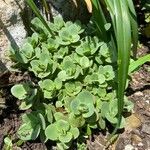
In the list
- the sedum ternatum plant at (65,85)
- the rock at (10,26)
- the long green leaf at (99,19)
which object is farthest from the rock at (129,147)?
the rock at (10,26)

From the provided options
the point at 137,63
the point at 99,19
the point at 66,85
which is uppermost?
the point at 99,19

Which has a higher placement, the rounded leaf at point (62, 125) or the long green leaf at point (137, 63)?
the rounded leaf at point (62, 125)

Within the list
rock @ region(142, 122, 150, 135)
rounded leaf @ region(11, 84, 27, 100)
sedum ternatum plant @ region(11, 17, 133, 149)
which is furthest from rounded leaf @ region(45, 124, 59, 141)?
rock @ region(142, 122, 150, 135)

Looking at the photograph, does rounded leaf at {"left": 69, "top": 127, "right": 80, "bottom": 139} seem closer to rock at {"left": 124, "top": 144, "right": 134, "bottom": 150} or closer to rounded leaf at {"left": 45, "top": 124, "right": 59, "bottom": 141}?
rounded leaf at {"left": 45, "top": 124, "right": 59, "bottom": 141}

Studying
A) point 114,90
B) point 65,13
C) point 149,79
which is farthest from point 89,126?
point 65,13

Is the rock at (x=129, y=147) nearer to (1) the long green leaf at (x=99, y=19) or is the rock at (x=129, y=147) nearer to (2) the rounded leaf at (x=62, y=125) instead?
(2) the rounded leaf at (x=62, y=125)

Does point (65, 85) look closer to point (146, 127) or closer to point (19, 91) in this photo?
point (19, 91)

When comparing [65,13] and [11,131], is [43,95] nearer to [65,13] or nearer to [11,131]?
[11,131]

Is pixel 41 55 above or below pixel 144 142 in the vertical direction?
above

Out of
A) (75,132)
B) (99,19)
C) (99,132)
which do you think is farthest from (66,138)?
(99,19)
